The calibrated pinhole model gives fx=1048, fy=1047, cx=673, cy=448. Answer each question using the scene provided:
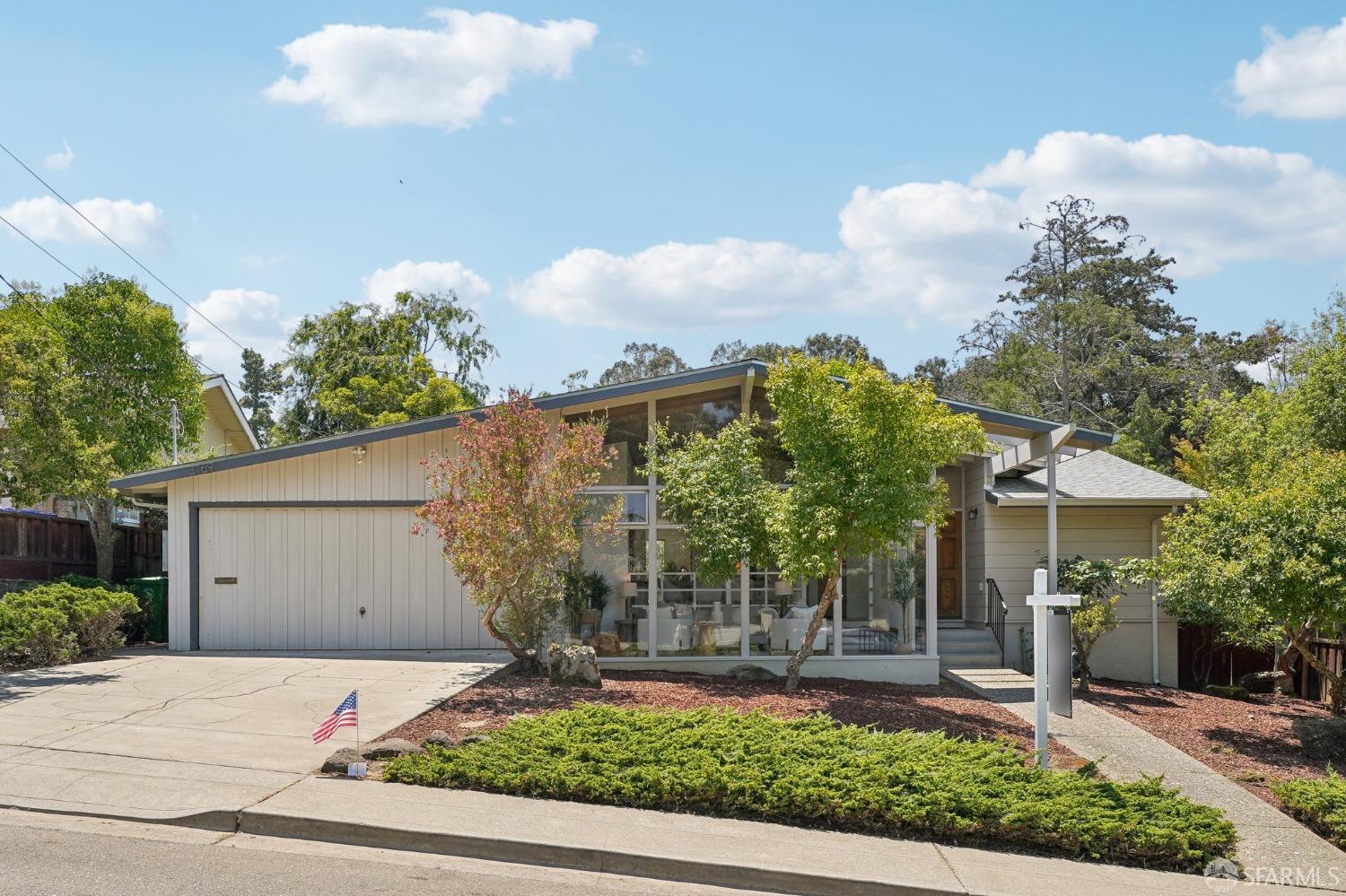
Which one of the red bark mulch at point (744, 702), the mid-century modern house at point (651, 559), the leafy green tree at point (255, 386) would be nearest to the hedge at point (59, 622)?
the mid-century modern house at point (651, 559)

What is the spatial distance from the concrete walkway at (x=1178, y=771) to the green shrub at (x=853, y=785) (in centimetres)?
56

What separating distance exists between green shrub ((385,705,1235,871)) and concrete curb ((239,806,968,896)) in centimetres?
105

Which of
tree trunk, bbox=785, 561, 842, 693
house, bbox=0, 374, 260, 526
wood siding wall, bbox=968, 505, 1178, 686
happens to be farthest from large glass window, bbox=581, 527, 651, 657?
house, bbox=0, 374, 260, 526

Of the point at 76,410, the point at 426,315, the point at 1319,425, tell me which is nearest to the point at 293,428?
the point at 426,315

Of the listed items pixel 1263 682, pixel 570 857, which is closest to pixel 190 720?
pixel 570 857

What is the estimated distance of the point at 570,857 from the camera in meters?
6.60

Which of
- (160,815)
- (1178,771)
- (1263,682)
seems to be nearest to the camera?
(160,815)

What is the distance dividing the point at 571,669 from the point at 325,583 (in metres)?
A: 5.01

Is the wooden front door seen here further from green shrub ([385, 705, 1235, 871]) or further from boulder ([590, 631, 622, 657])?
green shrub ([385, 705, 1235, 871])

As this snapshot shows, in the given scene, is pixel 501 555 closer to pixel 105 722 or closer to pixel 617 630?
pixel 617 630

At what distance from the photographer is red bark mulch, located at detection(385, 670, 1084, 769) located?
401 inches

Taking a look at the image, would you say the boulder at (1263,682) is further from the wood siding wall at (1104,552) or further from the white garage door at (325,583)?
the white garage door at (325,583)

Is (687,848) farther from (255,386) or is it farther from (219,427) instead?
(255,386)

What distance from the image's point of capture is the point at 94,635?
1357 cm
